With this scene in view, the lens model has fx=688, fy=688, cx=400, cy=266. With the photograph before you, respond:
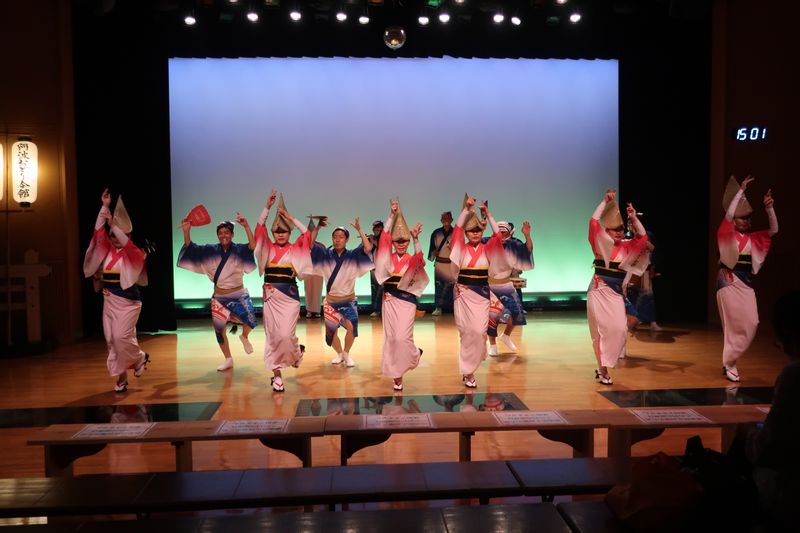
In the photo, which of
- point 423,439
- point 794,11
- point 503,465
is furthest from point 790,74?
point 503,465

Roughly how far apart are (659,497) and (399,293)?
4.08 meters

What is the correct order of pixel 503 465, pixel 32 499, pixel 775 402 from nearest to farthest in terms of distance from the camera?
pixel 775 402 → pixel 32 499 → pixel 503 465

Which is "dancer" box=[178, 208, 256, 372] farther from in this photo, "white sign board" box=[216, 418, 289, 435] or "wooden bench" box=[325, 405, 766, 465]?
"wooden bench" box=[325, 405, 766, 465]

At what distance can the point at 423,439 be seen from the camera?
189 inches

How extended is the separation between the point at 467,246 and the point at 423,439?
6.78 feet

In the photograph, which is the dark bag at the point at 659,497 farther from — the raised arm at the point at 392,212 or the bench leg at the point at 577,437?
the raised arm at the point at 392,212

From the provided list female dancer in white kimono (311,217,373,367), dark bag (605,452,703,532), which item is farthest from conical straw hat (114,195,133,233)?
dark bag (605,452,703,532)

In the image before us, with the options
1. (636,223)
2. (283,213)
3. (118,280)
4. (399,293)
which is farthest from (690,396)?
(118,280)

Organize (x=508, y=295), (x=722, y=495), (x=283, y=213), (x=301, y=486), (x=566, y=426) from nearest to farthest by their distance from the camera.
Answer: (x=722, y=495), (x=301, y=486), (x=566, y=426), (x=283, y=213), (x=508, y=295)

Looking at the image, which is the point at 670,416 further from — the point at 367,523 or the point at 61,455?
the point at 61,455

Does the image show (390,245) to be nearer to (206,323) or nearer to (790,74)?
(206,323)

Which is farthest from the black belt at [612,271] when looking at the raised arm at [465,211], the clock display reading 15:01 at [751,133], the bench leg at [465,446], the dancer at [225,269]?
the clock display reading 15:01 at [751,133]

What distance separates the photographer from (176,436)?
11.5 ft

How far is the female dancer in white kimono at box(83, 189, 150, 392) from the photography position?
245 inches
